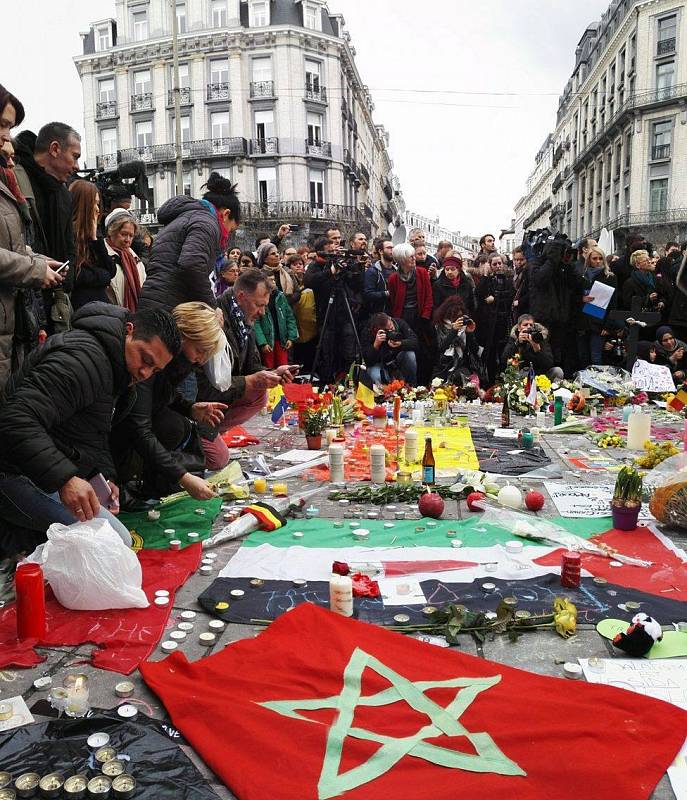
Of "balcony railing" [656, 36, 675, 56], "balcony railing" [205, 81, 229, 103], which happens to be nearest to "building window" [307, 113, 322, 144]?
"balcony railing" [205, 81, 229, 103]

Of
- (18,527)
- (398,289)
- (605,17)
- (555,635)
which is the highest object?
(605,17)

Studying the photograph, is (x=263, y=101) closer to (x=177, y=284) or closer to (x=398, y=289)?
(x=398, y=289)

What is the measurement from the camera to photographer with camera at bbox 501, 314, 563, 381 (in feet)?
26.8

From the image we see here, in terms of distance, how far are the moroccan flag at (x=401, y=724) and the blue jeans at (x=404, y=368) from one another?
6018 millimetres

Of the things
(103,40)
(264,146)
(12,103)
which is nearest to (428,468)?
(12,103)

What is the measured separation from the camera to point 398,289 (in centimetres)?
872

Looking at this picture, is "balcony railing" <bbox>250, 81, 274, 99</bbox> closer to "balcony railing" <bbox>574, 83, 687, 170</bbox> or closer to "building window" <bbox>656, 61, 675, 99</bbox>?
"balcony railing" <bbox>574, 83, 687, 170</bbox>

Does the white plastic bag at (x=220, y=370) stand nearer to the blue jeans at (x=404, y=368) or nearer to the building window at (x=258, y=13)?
the blue jeans at (x=404, y=368)

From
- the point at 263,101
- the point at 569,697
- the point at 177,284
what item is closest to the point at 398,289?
the point at 177,284

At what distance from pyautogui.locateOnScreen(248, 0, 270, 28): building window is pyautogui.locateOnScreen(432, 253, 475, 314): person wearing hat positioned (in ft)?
96.3

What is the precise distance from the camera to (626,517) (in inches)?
148

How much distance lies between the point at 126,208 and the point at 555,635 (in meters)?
5.18

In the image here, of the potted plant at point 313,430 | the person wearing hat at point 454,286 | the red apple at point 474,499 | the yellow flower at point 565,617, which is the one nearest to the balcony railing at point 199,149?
the person wearing hat at point 454,286

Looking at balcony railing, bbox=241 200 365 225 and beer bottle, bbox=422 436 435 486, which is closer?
beer bottle, bbox=422 436 435 486
